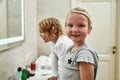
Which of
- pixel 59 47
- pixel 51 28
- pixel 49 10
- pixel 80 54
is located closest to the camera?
pixel 80 54

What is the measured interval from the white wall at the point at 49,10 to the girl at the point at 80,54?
2.24 meters

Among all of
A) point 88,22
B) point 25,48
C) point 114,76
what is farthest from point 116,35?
point 88,22

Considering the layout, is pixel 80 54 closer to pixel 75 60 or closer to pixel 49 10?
pixel 75 60

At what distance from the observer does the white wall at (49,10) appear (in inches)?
125

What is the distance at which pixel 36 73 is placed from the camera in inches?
78.7

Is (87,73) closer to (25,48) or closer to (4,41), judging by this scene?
(4,41)

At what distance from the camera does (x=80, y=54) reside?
915 millimetres

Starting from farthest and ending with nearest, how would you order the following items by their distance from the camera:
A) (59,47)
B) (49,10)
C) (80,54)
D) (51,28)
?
1. (49,10)
2. (51,28)
3. (59,47)
4. (80,54)

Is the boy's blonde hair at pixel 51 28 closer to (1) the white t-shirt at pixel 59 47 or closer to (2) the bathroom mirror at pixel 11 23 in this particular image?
(1) the white t-shirt at pixel 59 47

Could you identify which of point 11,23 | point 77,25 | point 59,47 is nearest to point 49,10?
point 11,23

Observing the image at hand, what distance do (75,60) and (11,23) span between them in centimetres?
102

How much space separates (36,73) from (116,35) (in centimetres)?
191

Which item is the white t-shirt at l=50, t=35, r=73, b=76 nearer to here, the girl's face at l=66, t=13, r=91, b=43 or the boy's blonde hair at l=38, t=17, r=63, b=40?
the boy's blonde hair at l=38, t=17, r=63, b=40

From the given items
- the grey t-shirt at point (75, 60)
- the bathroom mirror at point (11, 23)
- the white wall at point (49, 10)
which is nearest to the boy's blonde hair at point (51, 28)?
the bathroom mirror at point (11, 23)
